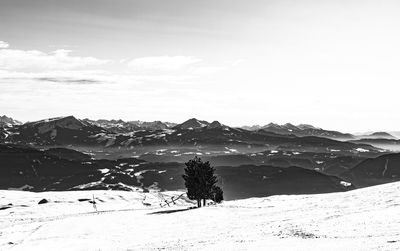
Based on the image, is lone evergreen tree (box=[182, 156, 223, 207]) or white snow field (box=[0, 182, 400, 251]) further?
lone evergreen tree (box=[182, 156, 223, 207])

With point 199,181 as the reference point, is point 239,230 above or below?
below

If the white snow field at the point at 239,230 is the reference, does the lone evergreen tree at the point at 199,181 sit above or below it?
above

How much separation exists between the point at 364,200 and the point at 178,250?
44.7 metres

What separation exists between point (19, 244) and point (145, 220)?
2350 centimetres

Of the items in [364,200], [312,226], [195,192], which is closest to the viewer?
[312,226]

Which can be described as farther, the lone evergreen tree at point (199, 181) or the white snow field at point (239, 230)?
the lone evergreen tree at point (199, 181)

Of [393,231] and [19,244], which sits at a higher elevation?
[393,231]

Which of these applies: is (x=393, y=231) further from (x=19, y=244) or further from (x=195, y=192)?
(x=195, y=192)

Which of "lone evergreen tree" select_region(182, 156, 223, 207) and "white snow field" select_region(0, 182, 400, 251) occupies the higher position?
"lone evergreen tree" select_region(182, 156, 223, 207)

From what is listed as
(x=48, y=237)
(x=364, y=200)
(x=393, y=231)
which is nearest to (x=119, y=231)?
(x=48, y=237)

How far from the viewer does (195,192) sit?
328 ft

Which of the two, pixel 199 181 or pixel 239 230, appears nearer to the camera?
pixel 239 230

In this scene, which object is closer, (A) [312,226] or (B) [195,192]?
(A) [312,226]

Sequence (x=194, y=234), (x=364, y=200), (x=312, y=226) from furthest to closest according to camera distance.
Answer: (x=364, y=200)
(x=194, y=234)
(x=312, y=226)
